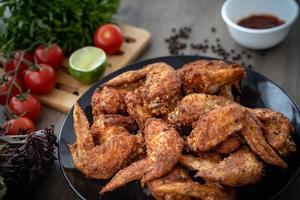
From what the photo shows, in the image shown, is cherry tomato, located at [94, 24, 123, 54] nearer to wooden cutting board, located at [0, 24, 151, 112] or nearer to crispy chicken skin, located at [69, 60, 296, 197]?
wooden cutting board, located at [0, 24, 151, 112]

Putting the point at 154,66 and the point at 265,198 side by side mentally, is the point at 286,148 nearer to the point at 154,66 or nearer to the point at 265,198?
the point at 265,198

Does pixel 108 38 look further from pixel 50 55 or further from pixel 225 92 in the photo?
pixel 225 92

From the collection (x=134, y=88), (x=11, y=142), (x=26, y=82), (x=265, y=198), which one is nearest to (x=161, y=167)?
(x=265, y=198)

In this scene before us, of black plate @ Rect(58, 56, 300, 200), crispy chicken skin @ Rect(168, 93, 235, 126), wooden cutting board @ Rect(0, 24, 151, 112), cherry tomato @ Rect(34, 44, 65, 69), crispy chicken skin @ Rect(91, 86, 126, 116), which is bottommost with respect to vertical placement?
wooden cutting board @ Rect(0, 24, 151, 112)

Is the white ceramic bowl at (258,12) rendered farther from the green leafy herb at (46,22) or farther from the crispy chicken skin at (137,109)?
the crispy chicken skin at (137,109)

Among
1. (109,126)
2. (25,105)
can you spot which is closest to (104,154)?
(109,126)

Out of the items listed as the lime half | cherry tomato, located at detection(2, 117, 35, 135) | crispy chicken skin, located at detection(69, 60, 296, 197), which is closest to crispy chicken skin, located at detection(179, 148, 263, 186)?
crispy chicken skin, located at detection(69, 60, 296, 197)

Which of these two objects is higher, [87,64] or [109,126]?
[109,126]
